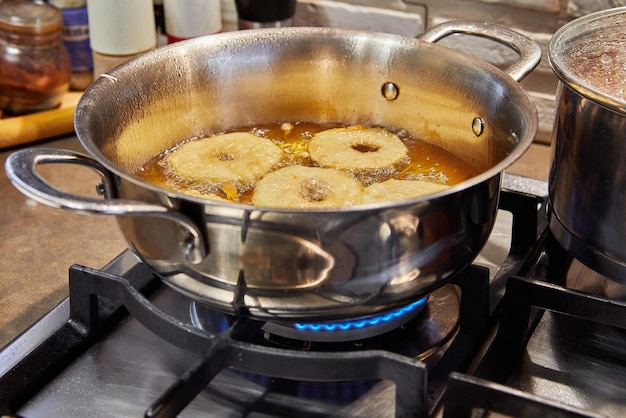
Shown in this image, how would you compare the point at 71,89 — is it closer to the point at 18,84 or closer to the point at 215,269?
the point at 18,84

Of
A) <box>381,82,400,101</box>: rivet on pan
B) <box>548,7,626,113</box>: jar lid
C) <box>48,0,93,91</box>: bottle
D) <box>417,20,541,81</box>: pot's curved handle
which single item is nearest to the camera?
<box>548,7,626,113</box>: jar lid

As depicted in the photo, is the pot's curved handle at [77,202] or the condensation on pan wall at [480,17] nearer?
the pot's curved handle at [77,202]

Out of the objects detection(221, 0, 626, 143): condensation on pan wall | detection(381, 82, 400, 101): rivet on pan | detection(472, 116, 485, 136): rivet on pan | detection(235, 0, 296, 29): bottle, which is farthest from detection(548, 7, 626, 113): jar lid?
detection(235, 0, 296, 29): bottle

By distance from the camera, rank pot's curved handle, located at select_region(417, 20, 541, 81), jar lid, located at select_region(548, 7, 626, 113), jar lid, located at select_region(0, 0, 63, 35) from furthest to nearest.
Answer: jar lid, located at select_region(0, 0, 63, 35) < pot's curved handle, located at select_region(417, 20, 541, 81) < jar lid, located at select_region(548, 7, 626, 113)

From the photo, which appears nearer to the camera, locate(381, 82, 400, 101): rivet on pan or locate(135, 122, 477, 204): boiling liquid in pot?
locate(135, 122, 477, 204): boiling liquid in pot

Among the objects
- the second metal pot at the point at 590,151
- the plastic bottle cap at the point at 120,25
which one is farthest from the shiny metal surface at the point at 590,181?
the plastic bottle cap at the point at 120,25

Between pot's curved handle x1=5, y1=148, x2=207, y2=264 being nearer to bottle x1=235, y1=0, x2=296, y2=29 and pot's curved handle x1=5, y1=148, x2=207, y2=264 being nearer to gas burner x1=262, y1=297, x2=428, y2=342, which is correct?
gas burner x1=262, y1=297, x2=428, y2=342

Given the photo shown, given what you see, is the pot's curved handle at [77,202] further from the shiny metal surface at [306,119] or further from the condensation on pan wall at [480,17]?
the condensation on pan wall at [480,17]
